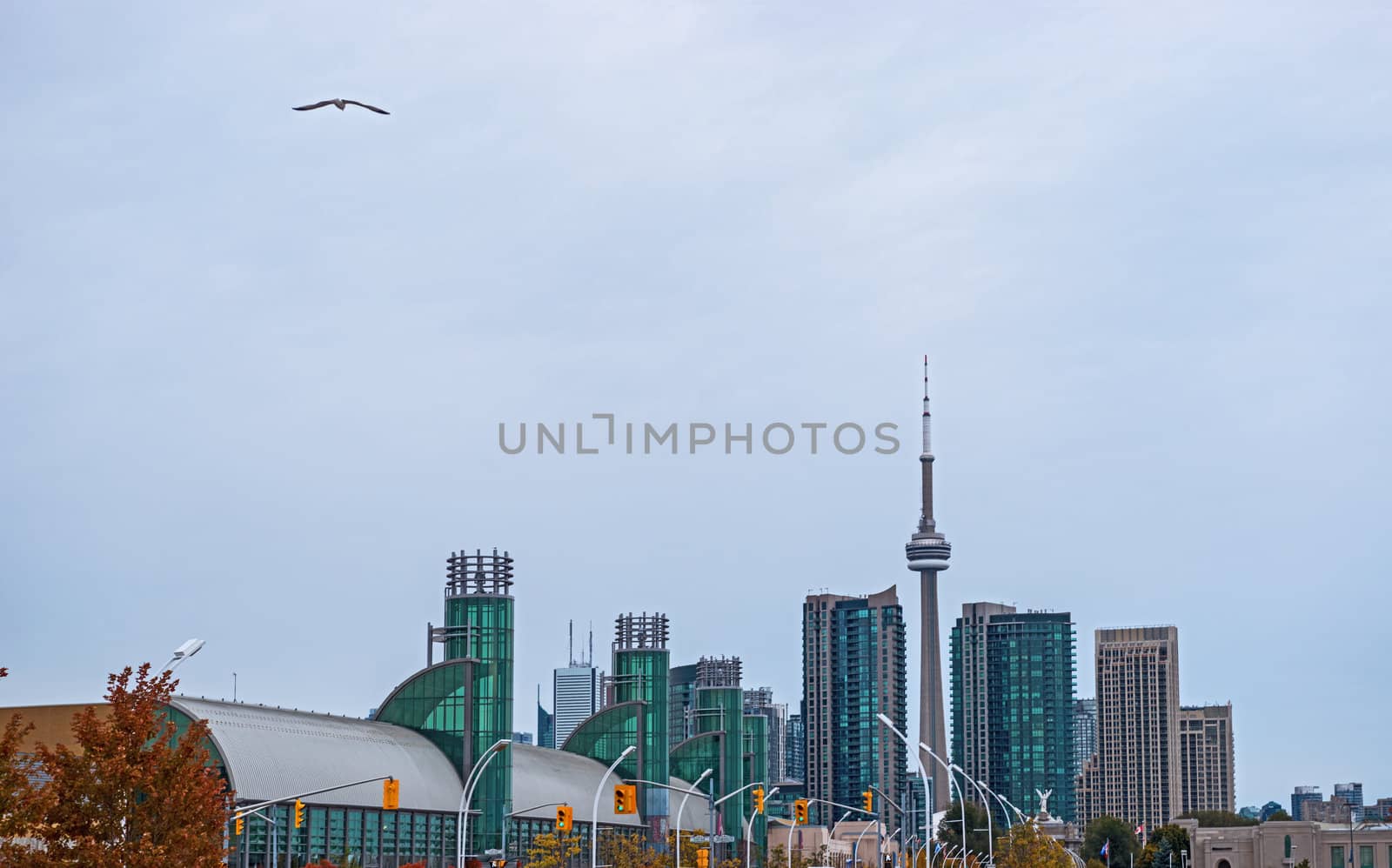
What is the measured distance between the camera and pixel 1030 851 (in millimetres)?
113438

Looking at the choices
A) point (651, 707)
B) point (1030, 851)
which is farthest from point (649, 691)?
point (1030, 851)

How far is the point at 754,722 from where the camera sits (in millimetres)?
167375

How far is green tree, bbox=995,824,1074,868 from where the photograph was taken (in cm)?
11044

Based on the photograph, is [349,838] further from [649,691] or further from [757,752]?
[757,752]

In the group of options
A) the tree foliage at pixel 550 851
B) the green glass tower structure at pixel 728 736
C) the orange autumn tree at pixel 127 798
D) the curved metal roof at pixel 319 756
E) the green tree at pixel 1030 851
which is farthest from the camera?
the green glass tower structure at pixel 728 736

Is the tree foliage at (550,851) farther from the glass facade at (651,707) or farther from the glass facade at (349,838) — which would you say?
the glass facade at (651,707)

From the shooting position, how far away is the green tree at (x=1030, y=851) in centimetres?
11044

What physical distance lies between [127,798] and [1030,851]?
84.0 meters

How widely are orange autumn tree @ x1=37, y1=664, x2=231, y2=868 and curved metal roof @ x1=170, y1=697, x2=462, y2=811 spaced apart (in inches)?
1589

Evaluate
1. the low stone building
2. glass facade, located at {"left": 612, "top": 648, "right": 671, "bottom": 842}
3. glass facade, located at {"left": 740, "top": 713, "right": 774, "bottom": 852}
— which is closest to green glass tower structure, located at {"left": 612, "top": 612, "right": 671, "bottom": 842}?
glass facade, located at {"left": 612, "top": 648, "right": 671, "bottom": 842}

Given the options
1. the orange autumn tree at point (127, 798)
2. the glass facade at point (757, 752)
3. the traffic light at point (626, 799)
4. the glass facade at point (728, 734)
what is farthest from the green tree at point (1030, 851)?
the orange autumn tree at point (127, 798)

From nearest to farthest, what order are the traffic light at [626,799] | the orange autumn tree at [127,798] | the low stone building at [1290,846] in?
the orange autumn tree at [127,798] → the traffic light at [626,799] → the low stone building at [1290,846]

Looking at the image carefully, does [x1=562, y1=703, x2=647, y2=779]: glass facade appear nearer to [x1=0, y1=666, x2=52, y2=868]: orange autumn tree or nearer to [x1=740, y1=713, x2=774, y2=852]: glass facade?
[x1=740, y1=713, x2=774, y2=852]: glass facade

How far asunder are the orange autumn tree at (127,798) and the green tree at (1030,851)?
7814cm
